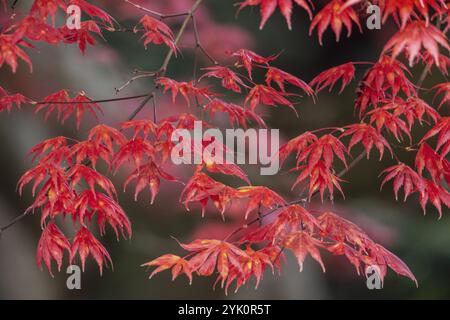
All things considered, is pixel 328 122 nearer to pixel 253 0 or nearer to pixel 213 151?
pixel 213 151

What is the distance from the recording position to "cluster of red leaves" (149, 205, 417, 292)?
1703mm

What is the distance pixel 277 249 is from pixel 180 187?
1978mm

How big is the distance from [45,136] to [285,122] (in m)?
1.56

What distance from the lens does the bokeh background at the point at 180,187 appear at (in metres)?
3.44

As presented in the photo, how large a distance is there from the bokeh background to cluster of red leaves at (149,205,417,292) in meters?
1.74

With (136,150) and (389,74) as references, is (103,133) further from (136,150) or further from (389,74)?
(389,74)

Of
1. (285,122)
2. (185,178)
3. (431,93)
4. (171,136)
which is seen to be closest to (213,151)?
(171,136)

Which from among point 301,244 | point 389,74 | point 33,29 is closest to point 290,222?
point 301,244

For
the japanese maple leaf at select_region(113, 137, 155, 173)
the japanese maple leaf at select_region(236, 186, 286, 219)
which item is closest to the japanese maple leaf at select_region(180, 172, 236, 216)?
the japanese maple leaf at select_region(236, 186, 286, 219)

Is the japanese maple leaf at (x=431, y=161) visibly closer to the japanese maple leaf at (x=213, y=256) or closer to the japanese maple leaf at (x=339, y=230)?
the japanese maple leaf at (x=339, y=230)

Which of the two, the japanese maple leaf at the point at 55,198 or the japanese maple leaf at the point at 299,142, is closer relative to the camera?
the japanese maple leaf at the point at 55,198

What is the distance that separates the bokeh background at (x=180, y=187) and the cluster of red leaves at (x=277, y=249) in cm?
174

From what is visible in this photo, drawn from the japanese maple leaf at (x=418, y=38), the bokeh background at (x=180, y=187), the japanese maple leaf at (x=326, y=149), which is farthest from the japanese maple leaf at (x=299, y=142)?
the bokeh background at (x=180, y=187)

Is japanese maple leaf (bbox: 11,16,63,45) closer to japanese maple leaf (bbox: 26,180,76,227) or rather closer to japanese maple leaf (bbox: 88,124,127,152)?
japanese maple leaf (bbox: 88,124,127,152)
